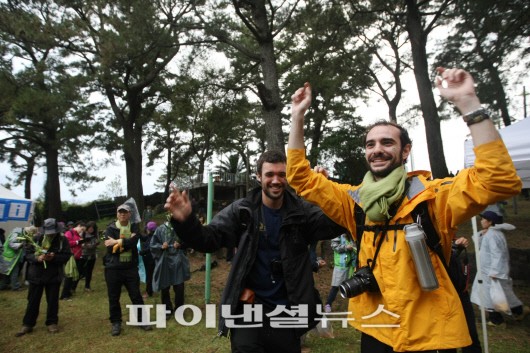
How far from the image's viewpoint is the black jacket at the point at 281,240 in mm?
2607

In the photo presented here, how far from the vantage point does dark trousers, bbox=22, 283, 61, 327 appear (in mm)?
6188

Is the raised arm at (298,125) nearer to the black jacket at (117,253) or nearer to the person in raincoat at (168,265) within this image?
the black jacket at (117,253)

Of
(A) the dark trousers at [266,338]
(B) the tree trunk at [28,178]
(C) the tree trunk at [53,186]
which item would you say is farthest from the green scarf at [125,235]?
(B) the tree trunk at [28,178]

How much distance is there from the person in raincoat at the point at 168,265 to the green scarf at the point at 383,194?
545 cm

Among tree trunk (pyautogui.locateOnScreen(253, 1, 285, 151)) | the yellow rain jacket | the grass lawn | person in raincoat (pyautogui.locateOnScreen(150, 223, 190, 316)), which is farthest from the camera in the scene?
tree trunk (pyautogui.locateOnScreen(253, 1, 285, 151))

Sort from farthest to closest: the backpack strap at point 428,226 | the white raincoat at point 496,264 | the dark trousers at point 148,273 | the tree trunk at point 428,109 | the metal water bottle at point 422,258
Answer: the tree trunk at point 428,109 → the dark trousers at point 148,273 → the white raincoat at point 496,264 → the backpack strap at point 428,226 → the metal water bottle at point 422,258

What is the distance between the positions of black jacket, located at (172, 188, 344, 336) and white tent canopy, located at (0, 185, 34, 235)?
566 centimetres

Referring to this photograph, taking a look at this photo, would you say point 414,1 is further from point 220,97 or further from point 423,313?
point 423,313

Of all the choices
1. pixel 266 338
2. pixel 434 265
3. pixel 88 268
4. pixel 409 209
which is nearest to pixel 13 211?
pixel 88 268

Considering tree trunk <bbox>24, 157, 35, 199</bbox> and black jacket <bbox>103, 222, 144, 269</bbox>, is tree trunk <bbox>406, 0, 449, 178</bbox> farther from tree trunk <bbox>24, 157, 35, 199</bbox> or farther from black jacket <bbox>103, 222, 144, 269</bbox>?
tree trunk <bbox>24, 157, 35, 199</bbox>

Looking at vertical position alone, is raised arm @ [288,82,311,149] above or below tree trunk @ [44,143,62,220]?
below

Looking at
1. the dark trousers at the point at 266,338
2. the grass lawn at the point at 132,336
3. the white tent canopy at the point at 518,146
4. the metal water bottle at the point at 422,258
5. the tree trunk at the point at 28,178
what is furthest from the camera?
the tree trunk at the point at 28,178

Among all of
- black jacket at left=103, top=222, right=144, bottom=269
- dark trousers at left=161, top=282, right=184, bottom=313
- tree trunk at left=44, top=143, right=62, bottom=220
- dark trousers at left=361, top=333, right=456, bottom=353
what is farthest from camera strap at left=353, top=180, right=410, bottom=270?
tree trunk at left=44, top=143, right=62, bottom=220

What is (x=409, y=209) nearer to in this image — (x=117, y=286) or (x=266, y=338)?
(x=266, y=338)
